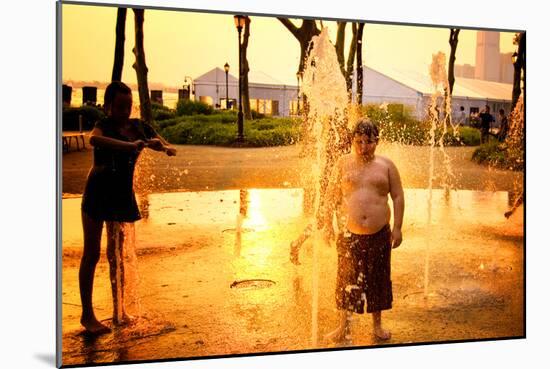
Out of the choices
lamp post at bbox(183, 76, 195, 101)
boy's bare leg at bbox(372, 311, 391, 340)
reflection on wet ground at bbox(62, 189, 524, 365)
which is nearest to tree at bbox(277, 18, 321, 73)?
lamp post at bbox(183, 76, 195, 101)

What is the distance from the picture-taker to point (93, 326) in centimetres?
350

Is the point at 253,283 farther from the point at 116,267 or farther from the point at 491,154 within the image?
the point at 491,154

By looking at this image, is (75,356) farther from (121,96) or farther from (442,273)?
(442,273)

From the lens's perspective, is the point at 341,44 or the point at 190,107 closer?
the point at 190,107

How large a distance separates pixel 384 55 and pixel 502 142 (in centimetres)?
85

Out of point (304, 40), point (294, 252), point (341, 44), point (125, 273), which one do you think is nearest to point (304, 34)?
point (304, 40)

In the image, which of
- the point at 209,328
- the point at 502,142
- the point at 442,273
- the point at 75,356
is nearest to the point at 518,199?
the point at 502,142

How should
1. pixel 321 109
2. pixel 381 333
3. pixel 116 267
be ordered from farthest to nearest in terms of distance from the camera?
pixel 381 333, pixel 321 109, pixel 116 267

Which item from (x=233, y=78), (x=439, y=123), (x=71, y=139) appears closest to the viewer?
(x=71, y=139)

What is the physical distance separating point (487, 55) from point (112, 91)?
2091 mm

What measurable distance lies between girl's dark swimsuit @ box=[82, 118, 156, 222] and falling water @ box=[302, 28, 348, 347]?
0.86 metres

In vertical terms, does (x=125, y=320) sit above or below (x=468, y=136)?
below

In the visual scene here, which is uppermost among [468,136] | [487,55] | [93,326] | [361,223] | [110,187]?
[487,55]

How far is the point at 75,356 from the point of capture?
3.48 meters
